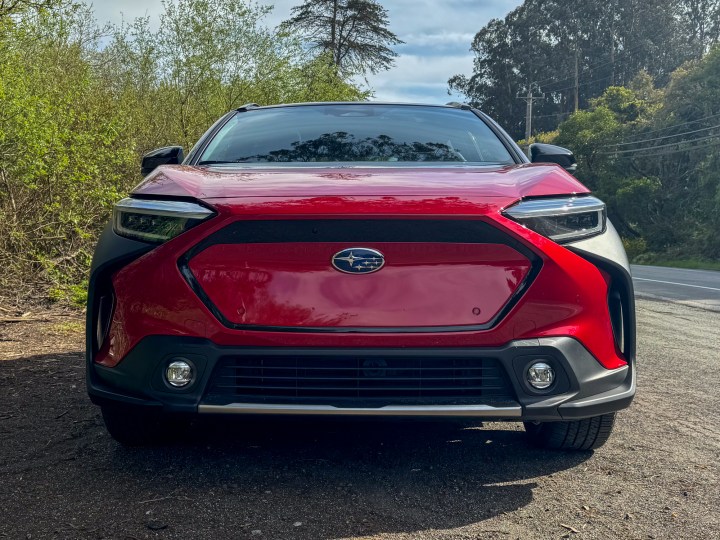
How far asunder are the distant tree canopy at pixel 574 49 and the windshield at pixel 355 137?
65.4m

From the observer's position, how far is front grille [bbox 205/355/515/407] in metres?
2.76

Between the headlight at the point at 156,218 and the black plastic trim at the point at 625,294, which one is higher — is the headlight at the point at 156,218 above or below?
above

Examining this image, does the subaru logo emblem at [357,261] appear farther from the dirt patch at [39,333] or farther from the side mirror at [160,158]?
the dirt patch at [39,333]

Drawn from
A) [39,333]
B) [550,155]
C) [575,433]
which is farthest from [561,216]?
[39,333]

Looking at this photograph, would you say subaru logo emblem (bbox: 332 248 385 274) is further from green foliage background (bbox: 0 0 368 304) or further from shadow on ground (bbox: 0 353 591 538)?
green foliage background (bbox: 0 0 368 304)

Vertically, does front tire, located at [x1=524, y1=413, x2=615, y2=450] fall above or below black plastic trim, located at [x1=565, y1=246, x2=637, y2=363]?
below

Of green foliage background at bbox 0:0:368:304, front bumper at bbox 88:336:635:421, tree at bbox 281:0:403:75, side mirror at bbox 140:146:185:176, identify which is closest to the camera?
front bumper at bbox 88:336:635:421

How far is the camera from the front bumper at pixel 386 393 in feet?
8.89

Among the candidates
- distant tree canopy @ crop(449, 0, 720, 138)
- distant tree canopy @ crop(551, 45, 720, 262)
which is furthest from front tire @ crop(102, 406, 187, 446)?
distant tree canopy @ crop(449, 0, 720, 138)

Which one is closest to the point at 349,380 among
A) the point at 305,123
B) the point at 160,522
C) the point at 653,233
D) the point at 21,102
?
the point at 160,522

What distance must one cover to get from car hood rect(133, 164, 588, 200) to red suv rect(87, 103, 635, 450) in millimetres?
19

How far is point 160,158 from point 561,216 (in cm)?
225

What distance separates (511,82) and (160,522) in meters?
73.8

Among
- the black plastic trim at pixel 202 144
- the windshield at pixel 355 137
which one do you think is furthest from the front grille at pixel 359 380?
the black plastic trim at pixel 202 144
